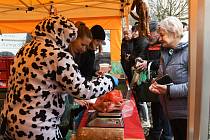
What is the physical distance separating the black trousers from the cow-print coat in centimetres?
69

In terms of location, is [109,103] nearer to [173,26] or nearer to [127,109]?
[127,109]

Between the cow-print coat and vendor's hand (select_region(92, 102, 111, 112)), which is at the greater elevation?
the cow-print coat

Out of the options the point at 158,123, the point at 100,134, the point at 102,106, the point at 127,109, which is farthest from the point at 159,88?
the point at 158,123

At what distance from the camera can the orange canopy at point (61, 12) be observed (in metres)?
4.46

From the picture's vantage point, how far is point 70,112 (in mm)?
2318

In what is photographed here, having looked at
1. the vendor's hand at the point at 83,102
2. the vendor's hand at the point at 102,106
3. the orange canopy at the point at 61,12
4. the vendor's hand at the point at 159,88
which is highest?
the orange canopy at the point at 61,12

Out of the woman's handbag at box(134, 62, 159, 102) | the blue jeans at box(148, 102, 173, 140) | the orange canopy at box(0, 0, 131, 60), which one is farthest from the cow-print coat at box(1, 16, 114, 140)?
the orange canopy at box(0, 0, 131, 60)

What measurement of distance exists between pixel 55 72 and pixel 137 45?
2.29m

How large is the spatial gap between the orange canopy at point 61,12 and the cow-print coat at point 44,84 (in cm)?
275

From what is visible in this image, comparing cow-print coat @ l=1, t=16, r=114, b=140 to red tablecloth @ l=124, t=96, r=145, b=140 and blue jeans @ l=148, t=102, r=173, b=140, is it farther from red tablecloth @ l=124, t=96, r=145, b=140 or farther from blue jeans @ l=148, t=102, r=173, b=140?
blue jeans @ l=148, t=102, r=173, b=140

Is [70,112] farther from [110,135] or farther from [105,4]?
[105,4]

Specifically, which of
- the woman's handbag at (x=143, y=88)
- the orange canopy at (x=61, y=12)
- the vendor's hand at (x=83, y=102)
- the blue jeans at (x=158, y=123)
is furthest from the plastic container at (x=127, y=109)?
the orange canopy at (x=61, y=12)

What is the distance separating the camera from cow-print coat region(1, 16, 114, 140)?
147cm

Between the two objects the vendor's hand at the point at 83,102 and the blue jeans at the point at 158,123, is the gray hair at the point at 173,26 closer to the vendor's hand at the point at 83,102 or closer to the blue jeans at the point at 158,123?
the vendor's hand at the point at 83,102
